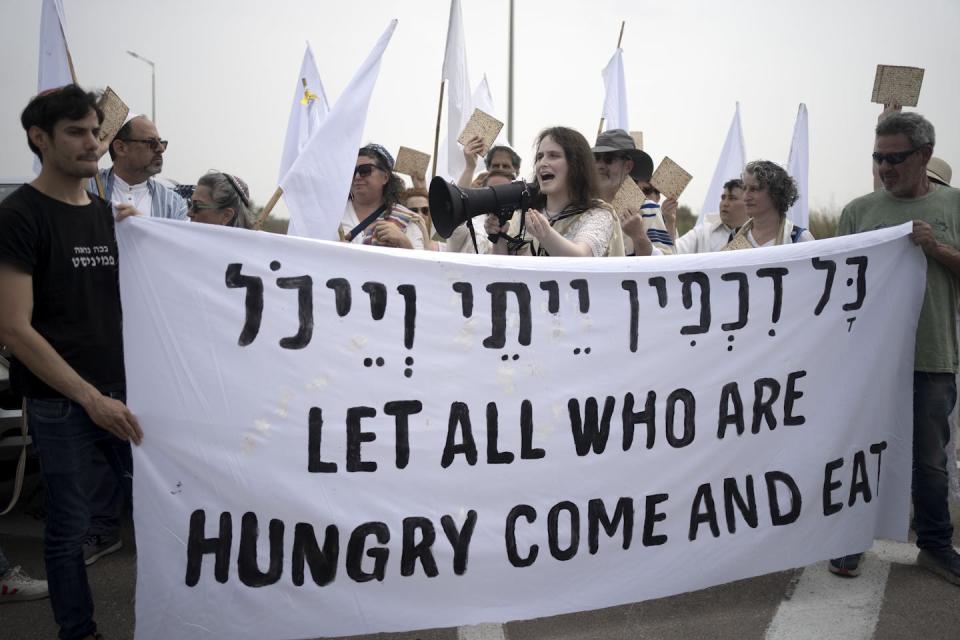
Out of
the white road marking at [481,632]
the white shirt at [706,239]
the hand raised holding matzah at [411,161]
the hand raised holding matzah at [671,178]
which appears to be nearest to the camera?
the white road marking at [481,632]

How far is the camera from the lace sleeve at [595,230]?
3.33 m

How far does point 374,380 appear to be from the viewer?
2.81m

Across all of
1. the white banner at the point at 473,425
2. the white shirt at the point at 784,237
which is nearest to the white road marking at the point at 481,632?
the white banner at the point at 473,425

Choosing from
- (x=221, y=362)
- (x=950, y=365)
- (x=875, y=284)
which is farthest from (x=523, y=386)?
(x=950, y=365)

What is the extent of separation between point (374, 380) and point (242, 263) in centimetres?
57

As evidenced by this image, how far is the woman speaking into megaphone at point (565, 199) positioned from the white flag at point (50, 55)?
2630 millimetres

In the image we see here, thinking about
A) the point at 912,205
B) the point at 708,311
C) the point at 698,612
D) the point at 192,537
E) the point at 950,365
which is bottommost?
the point at 698,612

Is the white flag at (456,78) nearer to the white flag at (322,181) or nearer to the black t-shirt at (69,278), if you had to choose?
the white flag at (322,181)

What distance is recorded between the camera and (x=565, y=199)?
11.4 ft

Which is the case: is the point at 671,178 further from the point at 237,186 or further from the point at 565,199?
the point at 237,186

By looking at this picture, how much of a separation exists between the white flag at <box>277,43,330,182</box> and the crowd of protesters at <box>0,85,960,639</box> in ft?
2.90

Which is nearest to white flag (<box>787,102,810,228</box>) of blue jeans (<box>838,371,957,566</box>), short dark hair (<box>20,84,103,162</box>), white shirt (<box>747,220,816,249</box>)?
white shirt (<box>747,220,816,249</box>)

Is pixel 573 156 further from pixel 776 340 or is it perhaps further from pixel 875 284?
pixel 875 284

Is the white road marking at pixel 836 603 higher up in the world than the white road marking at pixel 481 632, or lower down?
higher up
